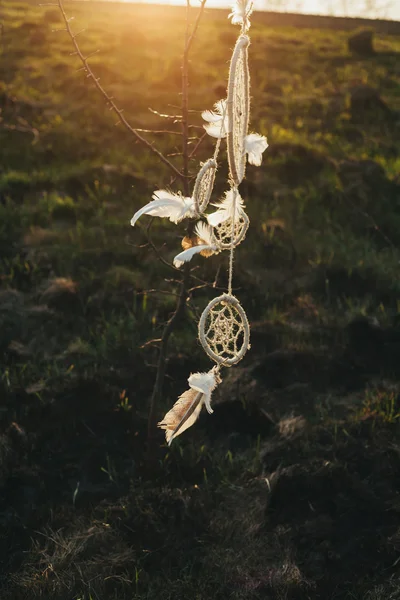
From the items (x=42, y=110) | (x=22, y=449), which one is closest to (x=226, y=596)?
(x=22, y=449)

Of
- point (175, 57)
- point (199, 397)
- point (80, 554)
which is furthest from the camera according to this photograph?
point (175, 57)

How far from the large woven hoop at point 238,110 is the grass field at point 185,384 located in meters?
0.72

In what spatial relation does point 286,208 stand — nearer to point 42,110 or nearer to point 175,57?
point 42,110

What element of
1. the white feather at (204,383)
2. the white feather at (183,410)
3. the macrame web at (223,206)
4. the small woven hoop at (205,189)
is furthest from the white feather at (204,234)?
the white feather at (183,410)

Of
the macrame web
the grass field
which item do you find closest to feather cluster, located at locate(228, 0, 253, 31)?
the macrame web

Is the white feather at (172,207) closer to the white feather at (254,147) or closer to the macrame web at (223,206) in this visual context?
the macrame web at (223,206)

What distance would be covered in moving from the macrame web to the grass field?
0.31 m

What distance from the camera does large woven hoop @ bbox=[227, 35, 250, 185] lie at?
4.99 feet

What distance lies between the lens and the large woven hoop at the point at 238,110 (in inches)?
59.8

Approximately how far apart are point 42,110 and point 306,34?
1051 cm

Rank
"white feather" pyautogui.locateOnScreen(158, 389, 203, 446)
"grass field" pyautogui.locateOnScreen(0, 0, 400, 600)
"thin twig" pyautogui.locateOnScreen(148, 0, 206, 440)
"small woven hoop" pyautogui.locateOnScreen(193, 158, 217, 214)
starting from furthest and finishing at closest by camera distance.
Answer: "grass field" pyautogui.locateOnScreen(0, 0, 400, 600), "thin twig" pyautogui.locateOnScreen(148, 0, 206, 440), "white feather" pyautogui.locateOnScreen(158, 389, 203, 446), "small woven hoop" pyautogui.locateOnScreen(193, 158, 217, 214)

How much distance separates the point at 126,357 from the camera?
12.6ft

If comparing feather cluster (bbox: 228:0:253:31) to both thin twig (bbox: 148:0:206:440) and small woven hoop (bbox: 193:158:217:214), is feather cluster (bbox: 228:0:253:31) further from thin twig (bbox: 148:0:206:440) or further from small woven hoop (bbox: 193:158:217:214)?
thin twig (bbox: 148:0:206:440)

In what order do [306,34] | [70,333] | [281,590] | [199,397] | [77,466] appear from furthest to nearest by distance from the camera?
1. [306,34]
2. [70,333]
3. [77,466]
4. [281,590]
5. [199,397]
